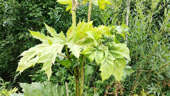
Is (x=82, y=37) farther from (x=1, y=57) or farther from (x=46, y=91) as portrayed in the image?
(x=1, y=57)

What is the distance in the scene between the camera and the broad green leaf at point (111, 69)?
70 cm

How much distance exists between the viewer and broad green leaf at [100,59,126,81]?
2.28ft

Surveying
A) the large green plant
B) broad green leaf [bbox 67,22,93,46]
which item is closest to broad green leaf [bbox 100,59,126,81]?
the large green plant

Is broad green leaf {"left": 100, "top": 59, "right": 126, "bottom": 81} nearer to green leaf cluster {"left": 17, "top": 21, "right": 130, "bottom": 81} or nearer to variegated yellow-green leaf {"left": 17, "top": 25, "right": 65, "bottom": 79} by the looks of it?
green leaf cluster {"left": 17, "top": 21, "right": 130, "bottom": 81}

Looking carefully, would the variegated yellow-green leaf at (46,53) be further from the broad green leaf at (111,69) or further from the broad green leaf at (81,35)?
the broad green leaf at (111,69)

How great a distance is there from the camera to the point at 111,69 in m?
0.70

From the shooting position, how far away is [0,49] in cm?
238

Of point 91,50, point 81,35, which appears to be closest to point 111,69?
point 91,50

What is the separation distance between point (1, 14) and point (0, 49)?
1.54 feet

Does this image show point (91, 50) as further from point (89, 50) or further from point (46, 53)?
point (46, 53)

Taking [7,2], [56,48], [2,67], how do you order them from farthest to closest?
[2,67] → [7,2] → [56,48]

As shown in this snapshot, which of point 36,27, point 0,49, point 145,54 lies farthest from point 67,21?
point 145,54

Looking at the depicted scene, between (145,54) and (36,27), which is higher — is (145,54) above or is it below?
below

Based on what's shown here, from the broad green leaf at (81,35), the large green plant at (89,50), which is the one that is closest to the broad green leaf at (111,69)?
the large green plant at (89,50)
